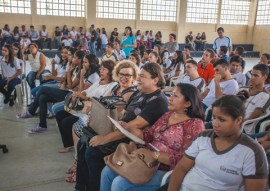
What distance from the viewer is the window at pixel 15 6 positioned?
55.0ft

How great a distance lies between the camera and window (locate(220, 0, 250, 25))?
2253cm

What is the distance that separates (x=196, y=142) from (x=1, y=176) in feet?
6.95

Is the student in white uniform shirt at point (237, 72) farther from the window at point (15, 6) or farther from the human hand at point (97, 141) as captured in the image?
A: the window at point (15, 6)

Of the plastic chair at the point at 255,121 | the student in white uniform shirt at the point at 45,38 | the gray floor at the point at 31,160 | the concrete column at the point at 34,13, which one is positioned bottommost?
the gray floor at the point at 31,160

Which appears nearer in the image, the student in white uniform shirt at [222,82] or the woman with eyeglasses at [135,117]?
the woman with eyeglasses at [135,117]

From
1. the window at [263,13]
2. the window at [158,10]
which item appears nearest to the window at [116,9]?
the window at [158,10]

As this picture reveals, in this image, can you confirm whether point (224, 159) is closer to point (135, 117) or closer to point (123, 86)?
point (135, 117)

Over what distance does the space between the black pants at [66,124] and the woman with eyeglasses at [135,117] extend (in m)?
0.79

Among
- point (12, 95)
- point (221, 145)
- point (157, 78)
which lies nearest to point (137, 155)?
point (221, 145)

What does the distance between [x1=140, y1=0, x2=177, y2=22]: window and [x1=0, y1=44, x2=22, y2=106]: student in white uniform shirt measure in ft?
51.1

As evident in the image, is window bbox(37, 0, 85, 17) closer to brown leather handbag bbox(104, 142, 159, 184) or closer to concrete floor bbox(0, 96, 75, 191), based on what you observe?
concrete floor bbox(0, 96, 75, 191)

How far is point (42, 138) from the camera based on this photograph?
3.84m

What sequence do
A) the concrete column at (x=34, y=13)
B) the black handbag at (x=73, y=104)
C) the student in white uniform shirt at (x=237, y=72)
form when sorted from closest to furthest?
the black handbag at (x=73, y=104)
the student in white uniform shirt at (x=237, y=72)
the concrete column at (x=34, y=13)

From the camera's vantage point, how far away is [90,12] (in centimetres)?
1816
